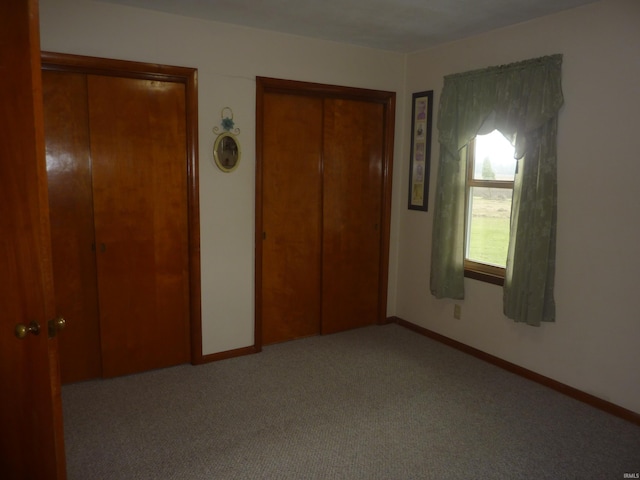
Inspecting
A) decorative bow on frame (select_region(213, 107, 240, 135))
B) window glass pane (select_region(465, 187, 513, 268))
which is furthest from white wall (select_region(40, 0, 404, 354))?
window glass pane (select_region(465, 187, 513, 268))

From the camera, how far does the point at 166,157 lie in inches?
128

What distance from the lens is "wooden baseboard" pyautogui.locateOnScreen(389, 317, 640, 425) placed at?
281 centimetres

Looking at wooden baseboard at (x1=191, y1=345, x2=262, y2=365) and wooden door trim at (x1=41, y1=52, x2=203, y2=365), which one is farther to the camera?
wooden baseboard at (x1=191, y1=345, x2=262, y2=365)

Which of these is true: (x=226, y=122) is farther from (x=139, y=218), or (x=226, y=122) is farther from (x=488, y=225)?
(x=488, y=225)

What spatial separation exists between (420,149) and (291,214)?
126 centimetres

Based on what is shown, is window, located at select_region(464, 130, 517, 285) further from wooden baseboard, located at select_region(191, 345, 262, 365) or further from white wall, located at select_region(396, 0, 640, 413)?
wooden baseboard, located at select_region(191, 345, 262, 365)

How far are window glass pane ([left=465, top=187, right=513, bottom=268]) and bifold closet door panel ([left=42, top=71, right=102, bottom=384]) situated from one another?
279 centimetres

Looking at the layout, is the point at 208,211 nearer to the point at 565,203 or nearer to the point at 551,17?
the point at 565,203

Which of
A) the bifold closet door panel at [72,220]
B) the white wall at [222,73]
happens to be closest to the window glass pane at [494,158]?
the white wall at [222,73]

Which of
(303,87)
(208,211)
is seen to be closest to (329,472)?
(208,211)

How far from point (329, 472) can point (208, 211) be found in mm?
1937

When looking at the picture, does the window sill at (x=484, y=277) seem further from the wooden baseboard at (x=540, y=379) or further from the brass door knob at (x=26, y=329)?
the brass door knob at (x=26, y=329)

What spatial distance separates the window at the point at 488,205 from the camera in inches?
136

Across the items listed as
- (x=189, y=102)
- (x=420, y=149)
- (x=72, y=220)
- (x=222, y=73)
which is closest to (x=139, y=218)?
(x=72, y=220)
